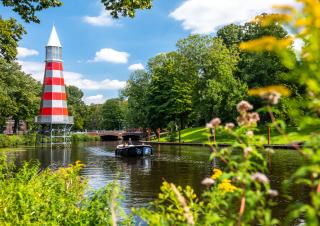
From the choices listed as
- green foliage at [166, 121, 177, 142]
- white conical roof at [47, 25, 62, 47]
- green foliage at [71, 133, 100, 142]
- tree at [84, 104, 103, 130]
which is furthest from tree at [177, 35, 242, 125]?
tree at [84, 104, 103, 130]

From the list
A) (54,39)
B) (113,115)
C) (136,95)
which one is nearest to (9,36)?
(54,39)

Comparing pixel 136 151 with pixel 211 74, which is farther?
pixel 211 74

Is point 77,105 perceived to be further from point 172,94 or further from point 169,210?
point 169,210

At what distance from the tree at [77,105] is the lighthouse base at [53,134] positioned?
5642 cm

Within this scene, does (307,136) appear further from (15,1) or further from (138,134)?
(138,134)

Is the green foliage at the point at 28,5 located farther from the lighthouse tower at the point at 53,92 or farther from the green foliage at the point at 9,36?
the lighthouse tower at the point at 53,92

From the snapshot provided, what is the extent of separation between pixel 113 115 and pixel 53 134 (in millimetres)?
66755

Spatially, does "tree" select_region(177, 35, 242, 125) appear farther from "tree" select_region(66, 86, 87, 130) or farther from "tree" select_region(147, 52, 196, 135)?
"tree" select_region(66, 86, 87, 130)

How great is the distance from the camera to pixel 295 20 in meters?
2.22

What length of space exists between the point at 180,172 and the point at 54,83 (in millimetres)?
38156

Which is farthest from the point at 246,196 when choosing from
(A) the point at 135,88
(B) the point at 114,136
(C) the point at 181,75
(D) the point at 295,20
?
(B) the point at 114,136

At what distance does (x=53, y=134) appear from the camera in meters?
61.9

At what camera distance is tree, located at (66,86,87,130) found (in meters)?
121

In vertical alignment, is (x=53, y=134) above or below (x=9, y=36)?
below
